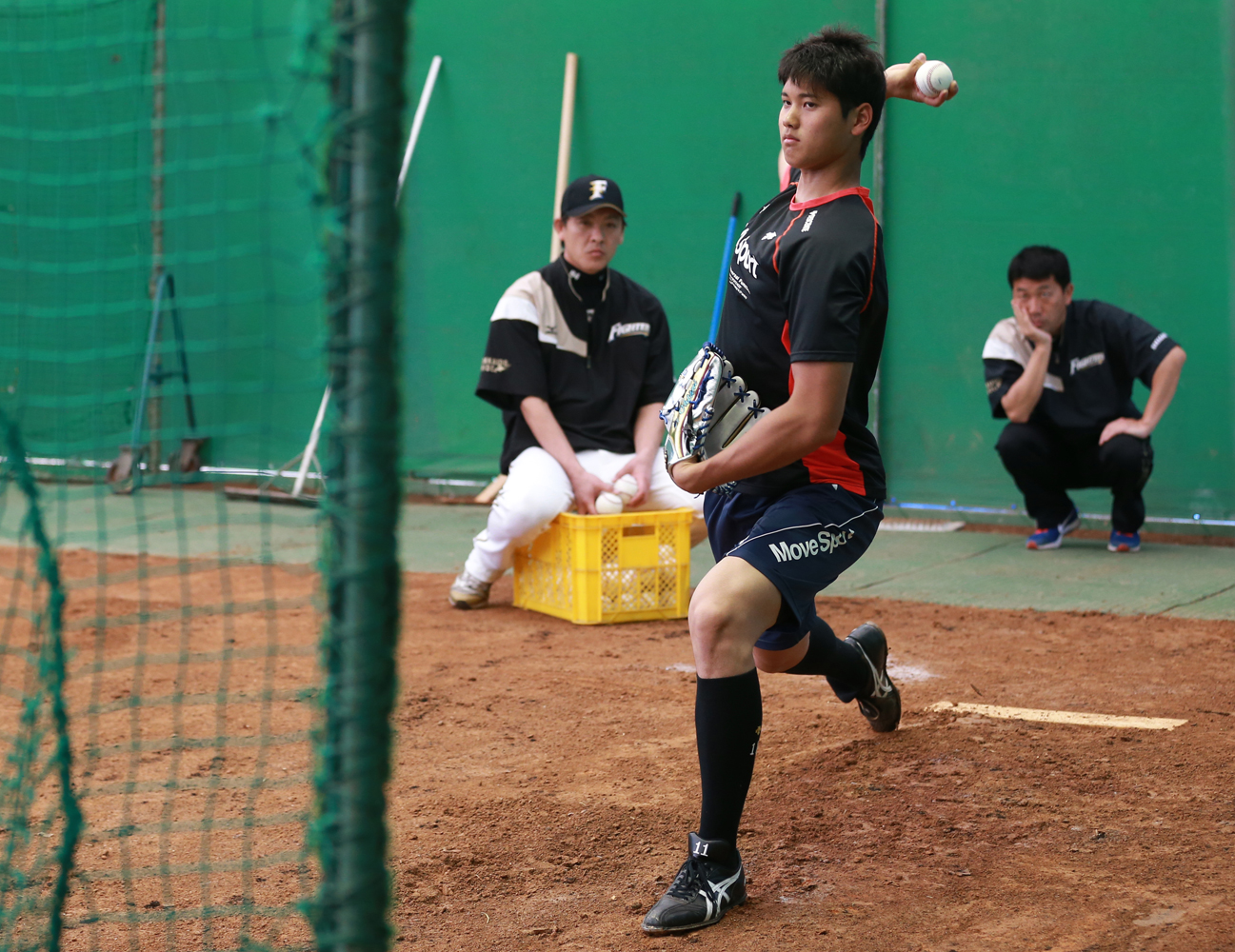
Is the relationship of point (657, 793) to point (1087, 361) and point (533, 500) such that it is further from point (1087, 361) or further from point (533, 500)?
Result: point (1087, 361)

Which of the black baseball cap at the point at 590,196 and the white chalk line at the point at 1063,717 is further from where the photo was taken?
the black baseball cap at the point at 590,196

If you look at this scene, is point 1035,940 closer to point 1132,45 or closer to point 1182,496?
point 1182,496

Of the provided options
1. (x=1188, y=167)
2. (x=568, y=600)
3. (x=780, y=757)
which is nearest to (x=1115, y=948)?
(x=780, y=757)

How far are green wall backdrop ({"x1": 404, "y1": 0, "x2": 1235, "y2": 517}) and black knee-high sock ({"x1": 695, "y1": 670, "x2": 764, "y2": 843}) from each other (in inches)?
187

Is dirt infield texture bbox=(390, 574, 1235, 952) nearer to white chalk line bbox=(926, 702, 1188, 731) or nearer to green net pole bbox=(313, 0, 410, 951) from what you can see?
white chalk line bbox=(926, 702, 1188, 731)

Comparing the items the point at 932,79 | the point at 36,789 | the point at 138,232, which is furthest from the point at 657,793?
the point at 138,232

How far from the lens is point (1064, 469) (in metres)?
6.78

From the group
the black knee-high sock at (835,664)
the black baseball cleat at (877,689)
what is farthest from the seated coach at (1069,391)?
the black knee-high sock at (835,664)

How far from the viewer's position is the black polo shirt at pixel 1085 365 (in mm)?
6590

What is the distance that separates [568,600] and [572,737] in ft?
5.13

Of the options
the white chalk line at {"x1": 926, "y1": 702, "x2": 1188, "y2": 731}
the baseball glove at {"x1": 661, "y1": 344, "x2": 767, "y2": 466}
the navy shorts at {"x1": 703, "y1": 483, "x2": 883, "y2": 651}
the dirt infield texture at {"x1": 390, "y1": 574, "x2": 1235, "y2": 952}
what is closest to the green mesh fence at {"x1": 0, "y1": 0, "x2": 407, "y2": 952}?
the dirt infield texture at {"x1": 390, "y1": 574, "x2": 1235, "y2": 952}

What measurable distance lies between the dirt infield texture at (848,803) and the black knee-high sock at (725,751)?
7.9 inches

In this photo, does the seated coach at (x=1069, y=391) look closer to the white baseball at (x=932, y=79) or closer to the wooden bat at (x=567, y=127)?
the wooden bat at (x=567, y=127)

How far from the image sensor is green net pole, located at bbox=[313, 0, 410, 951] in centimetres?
158
